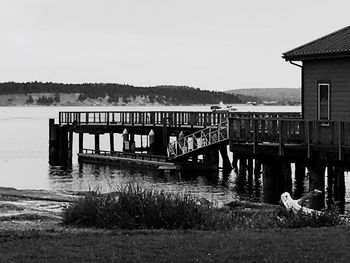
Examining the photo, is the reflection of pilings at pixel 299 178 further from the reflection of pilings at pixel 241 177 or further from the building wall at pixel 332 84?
the building wall at pixel 332 84

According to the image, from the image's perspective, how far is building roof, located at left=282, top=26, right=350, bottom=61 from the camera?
3231 centimetres

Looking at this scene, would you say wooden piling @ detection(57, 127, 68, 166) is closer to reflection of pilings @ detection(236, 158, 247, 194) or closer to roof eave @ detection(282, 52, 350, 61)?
reflection of pilings @ detection(236, 158, 247, 194)

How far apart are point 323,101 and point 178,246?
19632 mm

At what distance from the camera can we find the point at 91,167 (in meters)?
58.7

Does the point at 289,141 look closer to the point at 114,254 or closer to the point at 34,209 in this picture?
the point at 34,209

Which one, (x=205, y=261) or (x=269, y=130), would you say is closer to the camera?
(x=205, y=261)

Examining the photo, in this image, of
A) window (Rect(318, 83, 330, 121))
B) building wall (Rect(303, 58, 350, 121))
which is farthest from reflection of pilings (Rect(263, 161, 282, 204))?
window (Rect(318, 83, 330, 121))

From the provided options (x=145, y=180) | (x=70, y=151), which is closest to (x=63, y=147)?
(x=70, y=151)

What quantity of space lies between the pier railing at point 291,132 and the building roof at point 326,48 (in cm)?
270

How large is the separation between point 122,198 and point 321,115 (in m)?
16.2

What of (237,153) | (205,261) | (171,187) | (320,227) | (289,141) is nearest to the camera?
(205,261)

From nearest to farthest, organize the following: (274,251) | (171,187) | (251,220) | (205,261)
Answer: (205,261) < (274,251) < (251,220) < (171,187)

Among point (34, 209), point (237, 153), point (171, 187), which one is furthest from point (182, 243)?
point (171, 187)

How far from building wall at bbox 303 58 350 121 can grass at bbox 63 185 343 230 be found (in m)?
13.4
